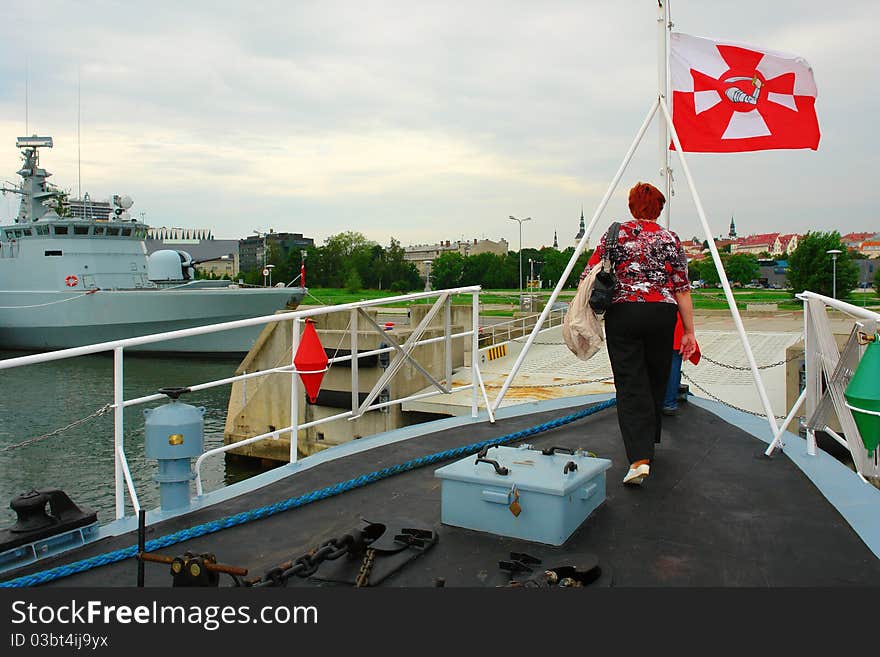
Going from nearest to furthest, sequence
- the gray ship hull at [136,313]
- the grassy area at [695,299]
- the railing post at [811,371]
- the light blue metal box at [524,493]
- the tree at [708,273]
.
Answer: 1. the light blue metal box at [524,493]
2. the railing post at [811,371]
3. the gray ship hull at [136,313]
4. the grassy area at [695,299]
5. the tree at [708,273]

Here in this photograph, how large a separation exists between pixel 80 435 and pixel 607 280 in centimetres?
1577

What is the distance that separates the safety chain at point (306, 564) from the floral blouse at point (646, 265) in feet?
6.19

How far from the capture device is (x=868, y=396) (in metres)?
2.38

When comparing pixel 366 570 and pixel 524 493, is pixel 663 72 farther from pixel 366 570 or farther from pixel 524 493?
pixel 366 570

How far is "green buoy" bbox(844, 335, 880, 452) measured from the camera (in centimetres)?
236

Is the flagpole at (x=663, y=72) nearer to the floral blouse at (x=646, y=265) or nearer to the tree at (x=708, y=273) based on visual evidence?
the floral blouse at (x=646, y=265)

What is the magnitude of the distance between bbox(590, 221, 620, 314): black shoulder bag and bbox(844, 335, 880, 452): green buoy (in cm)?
121

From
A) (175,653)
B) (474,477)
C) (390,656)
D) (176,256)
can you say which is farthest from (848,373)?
(176,256)

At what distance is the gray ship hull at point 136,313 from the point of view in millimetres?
34406

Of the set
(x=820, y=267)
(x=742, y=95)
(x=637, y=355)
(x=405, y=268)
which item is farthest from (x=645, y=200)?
(x=405, y=268)

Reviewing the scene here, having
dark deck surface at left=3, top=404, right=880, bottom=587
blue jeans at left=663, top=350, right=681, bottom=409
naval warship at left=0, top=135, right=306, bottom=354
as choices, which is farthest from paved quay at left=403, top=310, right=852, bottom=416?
naval warship at left=0, top=135, right=306, bottom=354

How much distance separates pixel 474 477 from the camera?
2.75 m

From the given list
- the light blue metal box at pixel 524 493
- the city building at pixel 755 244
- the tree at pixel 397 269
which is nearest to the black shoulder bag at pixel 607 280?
the light blue metal box at pixel 524 493

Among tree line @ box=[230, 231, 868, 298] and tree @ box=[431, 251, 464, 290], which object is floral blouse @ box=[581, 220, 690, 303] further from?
tree @ box=[431, 251, 464, 290]
